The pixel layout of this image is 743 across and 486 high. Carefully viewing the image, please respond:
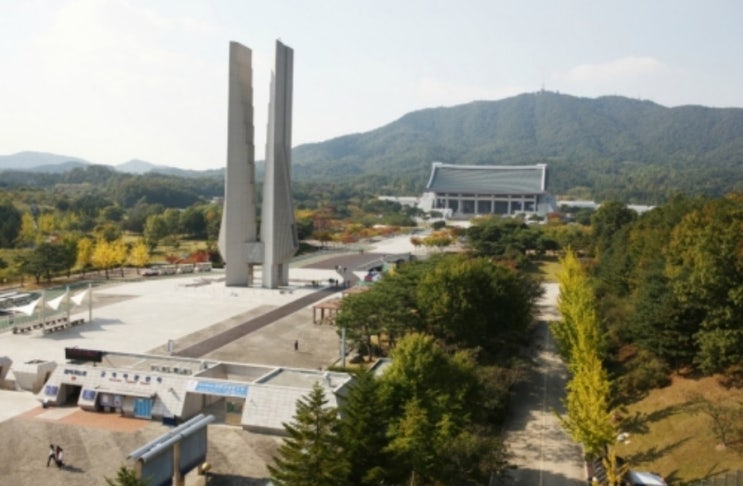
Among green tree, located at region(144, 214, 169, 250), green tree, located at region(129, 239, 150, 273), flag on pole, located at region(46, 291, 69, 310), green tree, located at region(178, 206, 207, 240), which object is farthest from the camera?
green tree, located at region(178, 206, 207, 240)

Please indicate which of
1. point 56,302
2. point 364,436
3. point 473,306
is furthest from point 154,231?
point 364,436

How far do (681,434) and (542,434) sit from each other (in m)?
4.00

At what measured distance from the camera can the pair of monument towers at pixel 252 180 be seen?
1606 inches

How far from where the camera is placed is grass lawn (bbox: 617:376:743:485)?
17.5m

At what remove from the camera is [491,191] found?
12600 centimetres

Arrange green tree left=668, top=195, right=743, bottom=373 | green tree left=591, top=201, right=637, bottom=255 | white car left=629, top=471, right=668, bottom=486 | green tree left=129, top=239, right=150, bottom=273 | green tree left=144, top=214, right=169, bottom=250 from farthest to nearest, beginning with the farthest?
green tree left=144, top=214, right=169, bottom=250
green tree left=591, top=201, right=637, bottom=255
green tree left=129, top=239, right=150, bottom=273
green tree left=668, top=195, right=743, bottom=373
white car left=629, top=471, right=668, bottom=486

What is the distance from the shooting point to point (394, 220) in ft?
307

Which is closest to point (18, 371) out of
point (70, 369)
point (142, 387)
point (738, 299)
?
point (70, 369)

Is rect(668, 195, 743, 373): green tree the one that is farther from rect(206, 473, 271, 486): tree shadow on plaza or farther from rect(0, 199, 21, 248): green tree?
rect(0, 199, 21, 248): green tree

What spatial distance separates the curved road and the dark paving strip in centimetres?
1281

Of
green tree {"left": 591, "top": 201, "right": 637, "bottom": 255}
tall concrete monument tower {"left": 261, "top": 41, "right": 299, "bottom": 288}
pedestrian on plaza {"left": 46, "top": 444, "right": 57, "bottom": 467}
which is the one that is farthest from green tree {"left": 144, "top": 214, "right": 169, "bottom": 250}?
pedestrian on plaza {"left": 46, "top": 444, "right": 57, "bottom": 467}

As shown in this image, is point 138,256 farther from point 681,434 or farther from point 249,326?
point 681,434

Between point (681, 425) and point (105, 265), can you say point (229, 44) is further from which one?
point (681, 425)

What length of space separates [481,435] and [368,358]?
32.6 ft
